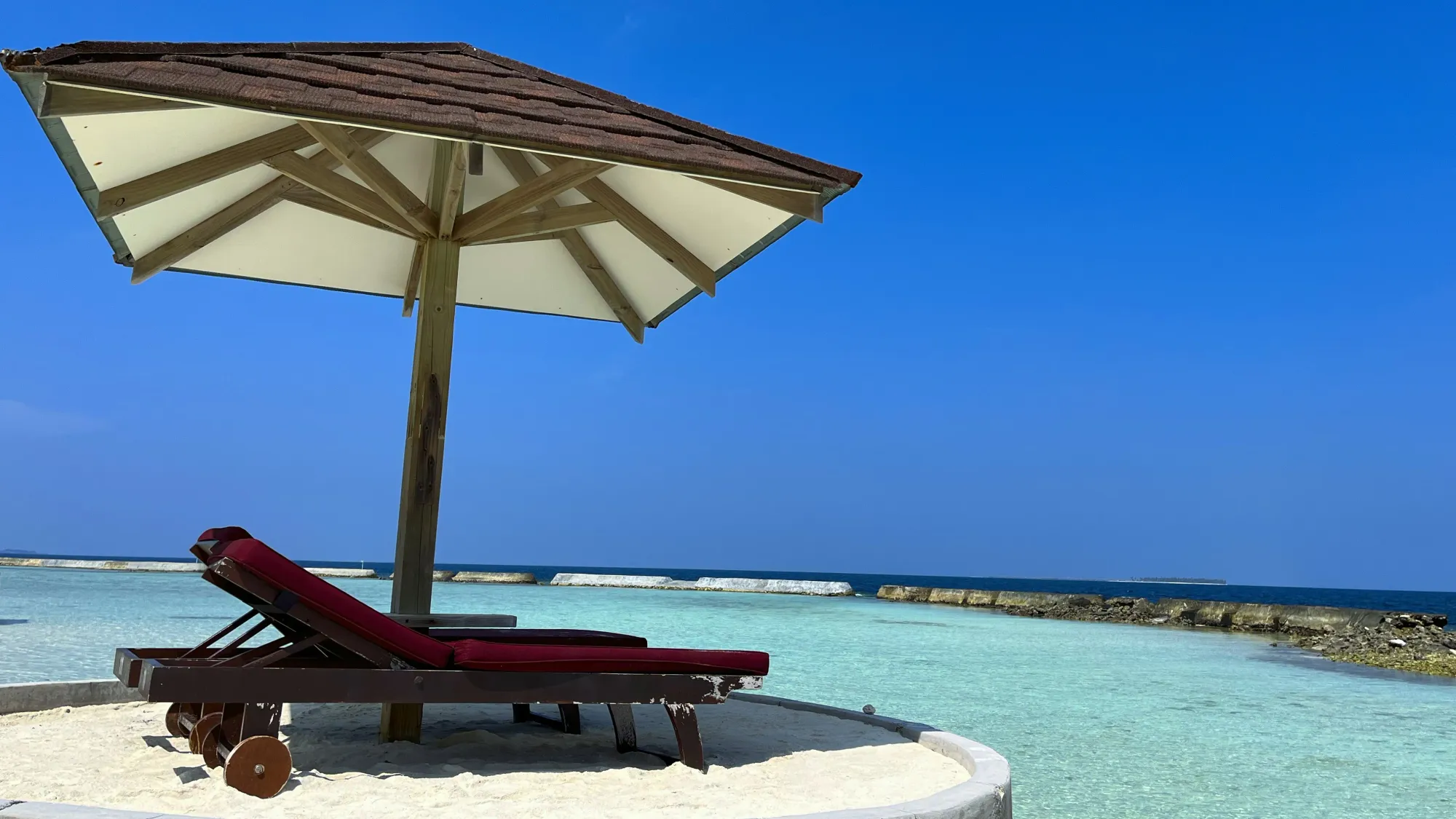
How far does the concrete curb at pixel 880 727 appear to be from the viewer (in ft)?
8.73

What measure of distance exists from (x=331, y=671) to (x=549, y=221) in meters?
2.78

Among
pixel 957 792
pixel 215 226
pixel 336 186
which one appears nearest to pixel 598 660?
pixel 957 792

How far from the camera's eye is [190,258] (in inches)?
259

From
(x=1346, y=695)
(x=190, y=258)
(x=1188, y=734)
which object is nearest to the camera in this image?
(x=190, y=258)

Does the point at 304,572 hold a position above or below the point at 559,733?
above

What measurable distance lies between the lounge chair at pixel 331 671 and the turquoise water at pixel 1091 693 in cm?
269

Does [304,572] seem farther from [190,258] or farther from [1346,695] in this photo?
[1346,695]

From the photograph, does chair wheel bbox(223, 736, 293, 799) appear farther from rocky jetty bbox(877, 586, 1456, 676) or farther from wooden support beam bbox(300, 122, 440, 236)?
rocky jetty bbox(877, 586, 1456, 676)

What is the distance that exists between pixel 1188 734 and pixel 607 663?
684cm

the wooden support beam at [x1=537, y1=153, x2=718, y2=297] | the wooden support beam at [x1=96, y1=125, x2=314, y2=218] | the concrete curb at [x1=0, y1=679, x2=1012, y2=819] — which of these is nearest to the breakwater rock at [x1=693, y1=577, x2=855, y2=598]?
the concrete curb at [x1=0, y1=679, x2=1012, y2=819]

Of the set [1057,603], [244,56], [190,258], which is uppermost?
[244,56]

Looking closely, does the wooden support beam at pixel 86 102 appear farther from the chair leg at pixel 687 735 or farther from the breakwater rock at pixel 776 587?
the breakwater rock at pixel 776 587

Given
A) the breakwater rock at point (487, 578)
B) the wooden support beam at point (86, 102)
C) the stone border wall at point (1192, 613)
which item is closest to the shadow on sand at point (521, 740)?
the wooden support beam at point (86, 102)

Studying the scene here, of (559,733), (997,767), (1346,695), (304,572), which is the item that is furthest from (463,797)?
(1346,695)
